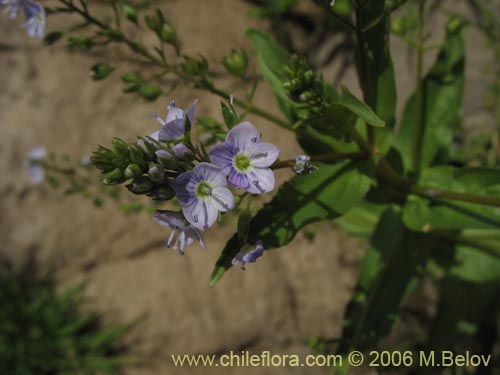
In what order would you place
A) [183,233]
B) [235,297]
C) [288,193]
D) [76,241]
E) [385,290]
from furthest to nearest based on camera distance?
[76,241]
[235,297]
[385,290]
[288,193]
[183,233]

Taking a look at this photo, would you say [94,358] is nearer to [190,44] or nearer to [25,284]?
[25,284]

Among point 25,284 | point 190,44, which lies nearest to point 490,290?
point 190,44

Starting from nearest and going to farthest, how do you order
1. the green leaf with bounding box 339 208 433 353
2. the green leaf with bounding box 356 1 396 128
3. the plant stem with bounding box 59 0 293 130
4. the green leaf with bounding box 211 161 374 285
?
the green leaf with bounding box 211 161 374 285, the green leaf with bounding box 356 1 396 128, the plant stem with bounding box 59 0 293 130, the green leaf with bounding box 339 208 433 353

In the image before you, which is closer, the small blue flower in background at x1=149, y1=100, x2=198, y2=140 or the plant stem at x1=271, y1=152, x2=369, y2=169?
the small blue flower in background at x1=149, y1=100, x2=198, y2=140

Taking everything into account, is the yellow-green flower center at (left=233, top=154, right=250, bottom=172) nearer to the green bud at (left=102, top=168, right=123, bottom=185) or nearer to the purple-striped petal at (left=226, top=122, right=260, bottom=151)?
the purple-striped petal at (left=226, top=122, right=260, bottom=151)

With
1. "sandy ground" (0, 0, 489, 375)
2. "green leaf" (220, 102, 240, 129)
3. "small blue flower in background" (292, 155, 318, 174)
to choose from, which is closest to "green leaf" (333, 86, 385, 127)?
"small blue flower in background" (292, 155, 318, 174)

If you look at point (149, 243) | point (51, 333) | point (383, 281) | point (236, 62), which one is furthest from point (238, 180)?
point (51, 333)

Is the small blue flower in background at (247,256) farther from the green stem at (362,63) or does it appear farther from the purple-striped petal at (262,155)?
the green stem at (362,63)

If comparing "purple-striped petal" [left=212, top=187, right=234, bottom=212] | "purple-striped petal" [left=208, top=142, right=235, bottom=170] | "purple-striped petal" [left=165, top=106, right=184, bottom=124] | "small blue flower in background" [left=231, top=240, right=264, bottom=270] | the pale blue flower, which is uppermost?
the pale blue flower
